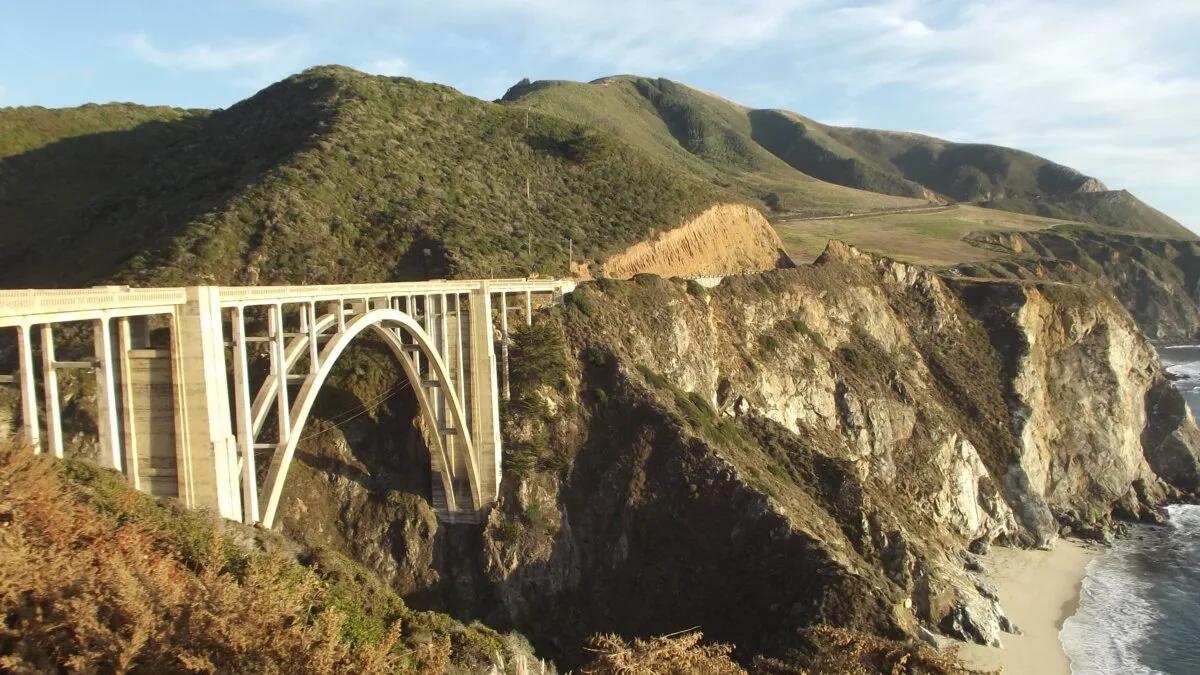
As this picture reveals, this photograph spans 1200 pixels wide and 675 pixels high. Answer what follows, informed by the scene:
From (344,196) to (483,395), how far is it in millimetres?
21014

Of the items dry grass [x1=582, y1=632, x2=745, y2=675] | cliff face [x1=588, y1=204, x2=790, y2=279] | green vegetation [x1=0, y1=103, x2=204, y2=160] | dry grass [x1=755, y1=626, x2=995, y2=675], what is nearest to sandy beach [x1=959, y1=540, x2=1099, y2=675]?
dry grass [x1=755, y1=626, x2=995, y2=675]

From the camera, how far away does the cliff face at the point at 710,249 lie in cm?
4866

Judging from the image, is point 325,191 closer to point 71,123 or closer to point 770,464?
point 770,464

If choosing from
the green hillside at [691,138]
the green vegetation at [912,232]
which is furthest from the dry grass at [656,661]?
the green hillside at [691,138]

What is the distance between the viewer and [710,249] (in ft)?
179

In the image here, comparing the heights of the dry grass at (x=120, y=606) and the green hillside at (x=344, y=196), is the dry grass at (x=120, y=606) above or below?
below

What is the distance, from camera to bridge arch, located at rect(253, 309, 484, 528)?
53.4 ft

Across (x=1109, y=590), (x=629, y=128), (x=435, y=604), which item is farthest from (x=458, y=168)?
(x=629, y=128)

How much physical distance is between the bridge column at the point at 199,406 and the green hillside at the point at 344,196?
2415 centimetres

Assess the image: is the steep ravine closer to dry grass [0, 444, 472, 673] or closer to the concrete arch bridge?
the concrete arch bridge

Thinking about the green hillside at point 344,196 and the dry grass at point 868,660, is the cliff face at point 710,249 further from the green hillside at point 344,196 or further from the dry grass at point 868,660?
the dry grass at point 868,660

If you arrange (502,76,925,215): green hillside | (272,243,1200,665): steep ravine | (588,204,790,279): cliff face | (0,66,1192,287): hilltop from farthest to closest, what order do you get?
1. (502,76,925,215): green hillside
2. (588,204,790,279): cliff face
3. (0,66,1192,287): hilltop
4. (272,243,1200,665): steep ravine

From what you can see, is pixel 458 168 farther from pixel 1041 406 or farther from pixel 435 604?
pixel 1041 406

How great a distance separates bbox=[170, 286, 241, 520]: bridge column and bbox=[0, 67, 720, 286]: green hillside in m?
24.2
